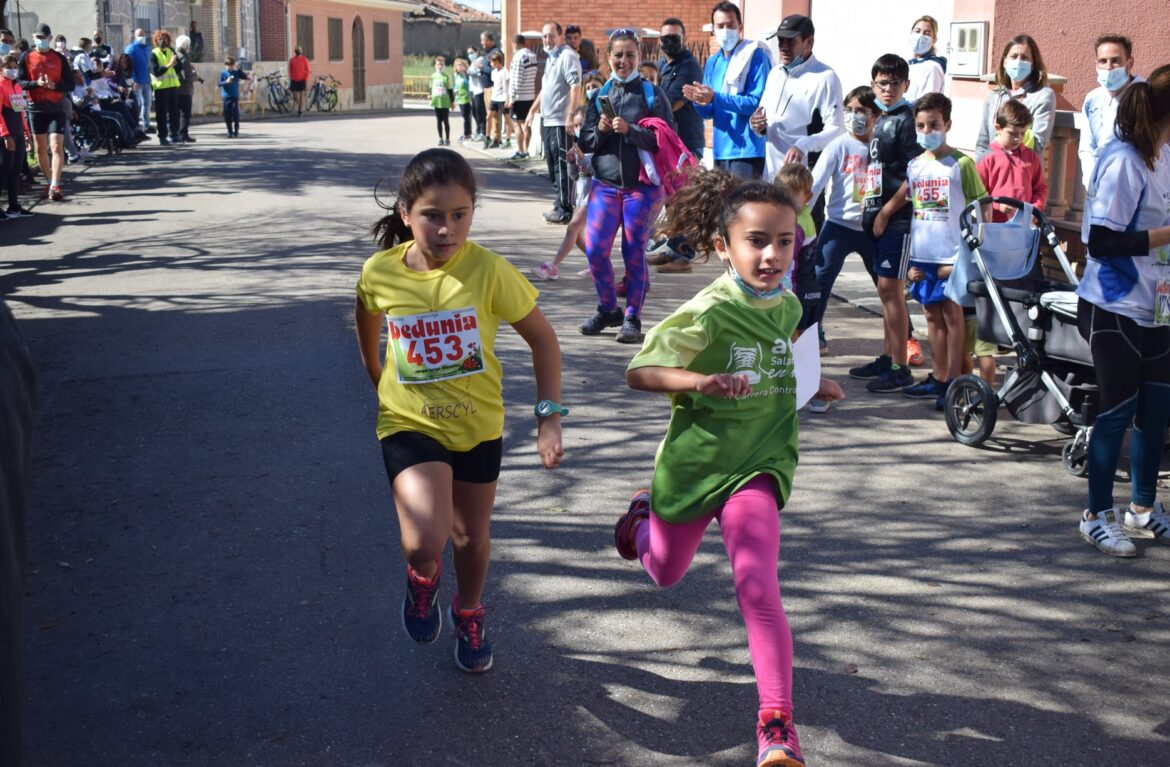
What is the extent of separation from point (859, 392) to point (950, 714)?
428 cm

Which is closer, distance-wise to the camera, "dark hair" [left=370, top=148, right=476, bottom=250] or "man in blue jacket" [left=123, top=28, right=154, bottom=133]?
"dark hair" [left=370, top=148, right=476, bottom=250]

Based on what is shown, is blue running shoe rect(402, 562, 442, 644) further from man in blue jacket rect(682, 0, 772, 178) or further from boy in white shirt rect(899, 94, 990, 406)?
man in blue jacket rect(682, 0, 772, 178)

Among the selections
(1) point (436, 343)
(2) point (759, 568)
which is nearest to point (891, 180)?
(1) point (436, 343)

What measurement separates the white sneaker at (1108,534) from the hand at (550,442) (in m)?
2.62

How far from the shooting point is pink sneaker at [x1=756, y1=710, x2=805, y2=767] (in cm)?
361

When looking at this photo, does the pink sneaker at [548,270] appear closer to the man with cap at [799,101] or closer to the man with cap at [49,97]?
the man with cap at [799,101]

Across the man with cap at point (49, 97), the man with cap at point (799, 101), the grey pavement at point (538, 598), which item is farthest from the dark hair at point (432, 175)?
the man with cap at point (49, 97)

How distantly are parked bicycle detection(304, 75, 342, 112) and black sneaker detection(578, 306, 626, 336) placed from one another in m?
40.6

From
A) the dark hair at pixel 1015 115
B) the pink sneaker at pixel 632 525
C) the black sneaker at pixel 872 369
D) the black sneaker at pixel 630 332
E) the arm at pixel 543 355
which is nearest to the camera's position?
the arm at pixel 543 355

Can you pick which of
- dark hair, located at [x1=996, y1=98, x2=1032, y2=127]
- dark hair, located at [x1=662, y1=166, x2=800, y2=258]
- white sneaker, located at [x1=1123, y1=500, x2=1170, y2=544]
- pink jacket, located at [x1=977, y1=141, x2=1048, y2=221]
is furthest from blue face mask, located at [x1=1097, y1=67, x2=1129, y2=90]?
dark hair, located at [x1=662, y1=166, x2=800, y2=258]

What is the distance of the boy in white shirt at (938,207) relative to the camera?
7641mm

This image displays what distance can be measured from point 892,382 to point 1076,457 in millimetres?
1743

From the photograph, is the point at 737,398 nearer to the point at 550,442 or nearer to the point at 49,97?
→ the point at 550,442

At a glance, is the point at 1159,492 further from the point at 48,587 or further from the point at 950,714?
the point at 48,587
